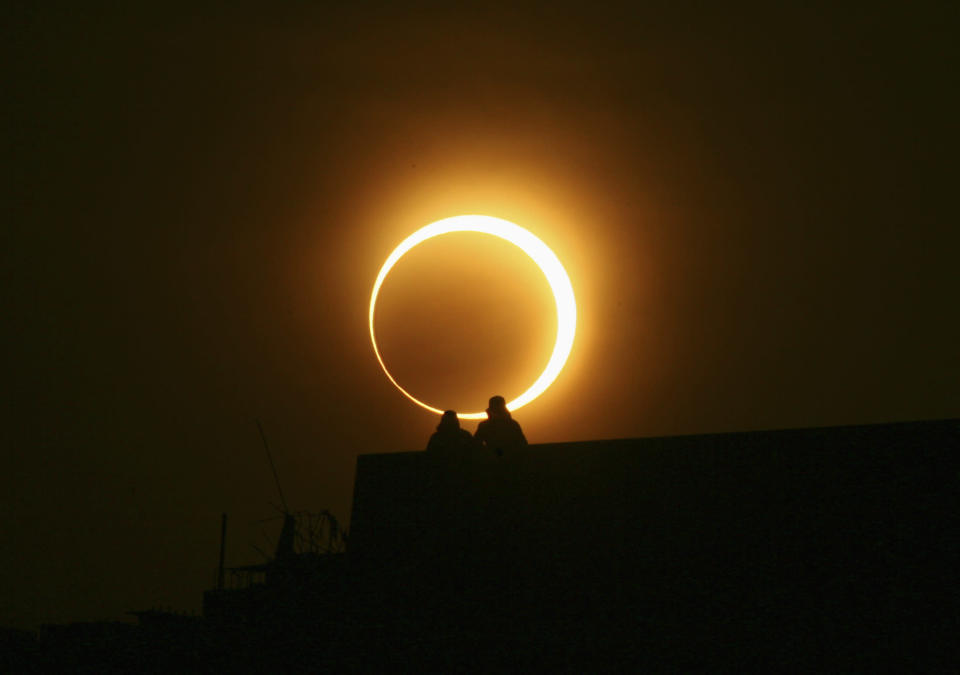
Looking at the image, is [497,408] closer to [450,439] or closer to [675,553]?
[450,439]

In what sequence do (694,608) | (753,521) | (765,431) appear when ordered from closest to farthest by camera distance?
(694,608) → (753,521) → (765,431)

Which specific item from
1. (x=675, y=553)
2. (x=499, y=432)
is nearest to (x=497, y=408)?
(x=499, y=432)

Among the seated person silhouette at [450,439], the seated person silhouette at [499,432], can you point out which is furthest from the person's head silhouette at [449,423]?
the seated person silhouette at [499,432]

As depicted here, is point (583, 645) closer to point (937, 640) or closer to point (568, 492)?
point (568, 492)

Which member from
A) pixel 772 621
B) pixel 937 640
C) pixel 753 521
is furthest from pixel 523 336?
pixel 937 640

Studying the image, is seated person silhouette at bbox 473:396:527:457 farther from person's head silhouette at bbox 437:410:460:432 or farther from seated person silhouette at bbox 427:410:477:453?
person's head silhouette at bbox 437:410:460:432

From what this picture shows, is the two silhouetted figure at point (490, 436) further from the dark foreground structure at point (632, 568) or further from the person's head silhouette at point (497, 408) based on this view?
the dark foreground structure at point (632, 568)
